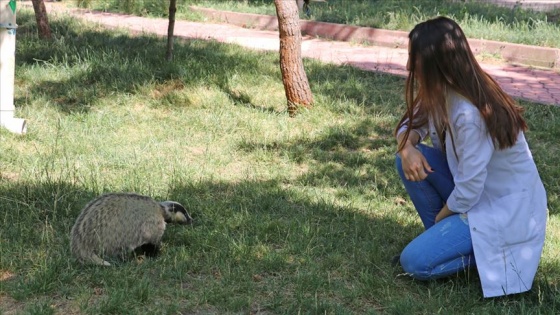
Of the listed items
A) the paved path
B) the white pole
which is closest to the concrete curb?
the paved path

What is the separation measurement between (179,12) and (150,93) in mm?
8059

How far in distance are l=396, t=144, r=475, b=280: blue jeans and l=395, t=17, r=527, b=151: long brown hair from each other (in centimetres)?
50

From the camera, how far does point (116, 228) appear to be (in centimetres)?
478

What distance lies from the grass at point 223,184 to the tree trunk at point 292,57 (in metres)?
0.21

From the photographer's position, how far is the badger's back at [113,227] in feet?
15.4

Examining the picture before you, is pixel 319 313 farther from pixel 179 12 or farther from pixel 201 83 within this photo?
pixel 179 12

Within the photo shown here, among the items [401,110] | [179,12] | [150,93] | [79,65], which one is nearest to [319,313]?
[401,110]

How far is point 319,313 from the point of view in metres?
4.22

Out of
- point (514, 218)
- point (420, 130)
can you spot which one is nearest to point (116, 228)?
point (420, 130)

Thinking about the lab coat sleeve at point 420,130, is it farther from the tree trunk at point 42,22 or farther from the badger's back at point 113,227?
the tree trunk at point 42,22

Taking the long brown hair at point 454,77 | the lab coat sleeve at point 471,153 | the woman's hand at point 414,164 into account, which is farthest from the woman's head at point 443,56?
the woman's hand at point 414,164

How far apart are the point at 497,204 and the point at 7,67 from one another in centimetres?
526

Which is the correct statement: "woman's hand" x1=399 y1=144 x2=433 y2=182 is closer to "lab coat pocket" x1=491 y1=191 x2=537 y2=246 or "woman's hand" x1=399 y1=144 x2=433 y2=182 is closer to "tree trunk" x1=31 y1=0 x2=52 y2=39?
"lab coat pocket" x1=491 y1=191 x2=537 y2=246

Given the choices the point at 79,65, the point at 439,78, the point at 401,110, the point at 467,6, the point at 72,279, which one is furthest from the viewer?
the point at 467,6
